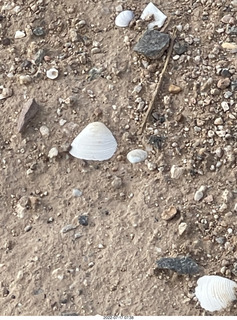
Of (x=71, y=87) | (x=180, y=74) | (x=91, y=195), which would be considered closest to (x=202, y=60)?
(x=180, y=74)

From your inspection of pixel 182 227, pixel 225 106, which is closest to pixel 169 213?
pixel 182 227

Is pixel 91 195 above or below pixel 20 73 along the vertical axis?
below

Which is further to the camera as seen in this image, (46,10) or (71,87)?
(46,10)

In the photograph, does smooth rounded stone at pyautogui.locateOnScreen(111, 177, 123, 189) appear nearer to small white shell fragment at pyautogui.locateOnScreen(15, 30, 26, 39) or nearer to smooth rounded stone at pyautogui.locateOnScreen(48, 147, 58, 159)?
smooth rounded stone at pyautogui.locateOnScreen(48, 147, 58, 159)

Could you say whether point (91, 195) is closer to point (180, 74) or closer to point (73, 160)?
point (73, 160)

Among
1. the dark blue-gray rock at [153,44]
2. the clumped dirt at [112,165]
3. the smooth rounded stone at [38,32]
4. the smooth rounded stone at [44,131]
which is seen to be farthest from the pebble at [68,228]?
the smooth rounded stone at [38,32]

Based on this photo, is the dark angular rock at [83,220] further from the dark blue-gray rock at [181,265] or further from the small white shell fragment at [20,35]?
the small white shell fragment at [20,35]

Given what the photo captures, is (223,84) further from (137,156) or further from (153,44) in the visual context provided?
(137,156)

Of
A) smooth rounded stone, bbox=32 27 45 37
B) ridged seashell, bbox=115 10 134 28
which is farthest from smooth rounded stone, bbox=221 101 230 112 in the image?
smooth rounded stone, bbox=32 27 45 37
